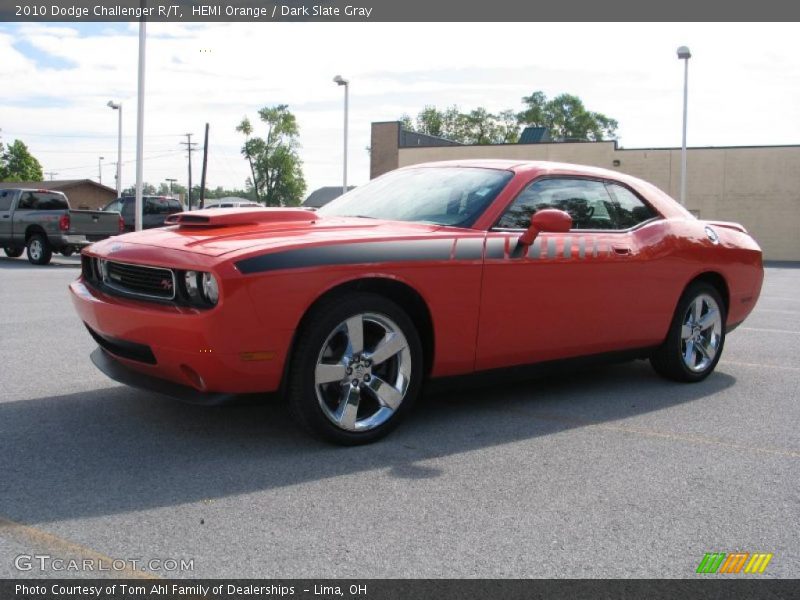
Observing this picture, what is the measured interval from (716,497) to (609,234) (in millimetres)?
2246

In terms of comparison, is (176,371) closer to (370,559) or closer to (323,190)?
(370,559)

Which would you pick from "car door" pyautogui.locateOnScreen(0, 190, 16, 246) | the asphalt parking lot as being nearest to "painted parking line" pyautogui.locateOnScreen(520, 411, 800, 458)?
the asphalt parking lot

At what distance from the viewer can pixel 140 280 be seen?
14.2 ft

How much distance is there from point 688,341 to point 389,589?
4117 mm

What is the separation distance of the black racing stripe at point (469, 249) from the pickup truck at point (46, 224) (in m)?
16.3

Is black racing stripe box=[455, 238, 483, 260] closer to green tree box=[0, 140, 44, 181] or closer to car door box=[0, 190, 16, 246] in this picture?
car door box=[0, 190, 16, 246]

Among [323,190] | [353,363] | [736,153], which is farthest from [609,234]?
[323,190]

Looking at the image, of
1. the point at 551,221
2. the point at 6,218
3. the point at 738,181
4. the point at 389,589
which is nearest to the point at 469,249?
the point at 551,221

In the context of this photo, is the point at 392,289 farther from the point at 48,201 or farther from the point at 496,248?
the point at 48,201

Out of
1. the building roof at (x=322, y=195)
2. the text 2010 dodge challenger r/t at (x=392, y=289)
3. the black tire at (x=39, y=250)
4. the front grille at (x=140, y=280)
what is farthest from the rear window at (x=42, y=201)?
the building roof at (x=322, y=195)

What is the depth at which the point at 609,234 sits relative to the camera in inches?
221

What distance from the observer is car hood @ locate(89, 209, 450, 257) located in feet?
13.5

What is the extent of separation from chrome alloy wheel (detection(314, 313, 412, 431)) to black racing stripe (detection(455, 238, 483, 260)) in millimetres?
564

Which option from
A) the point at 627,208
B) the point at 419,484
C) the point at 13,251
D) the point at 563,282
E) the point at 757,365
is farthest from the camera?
the point at 13,251
